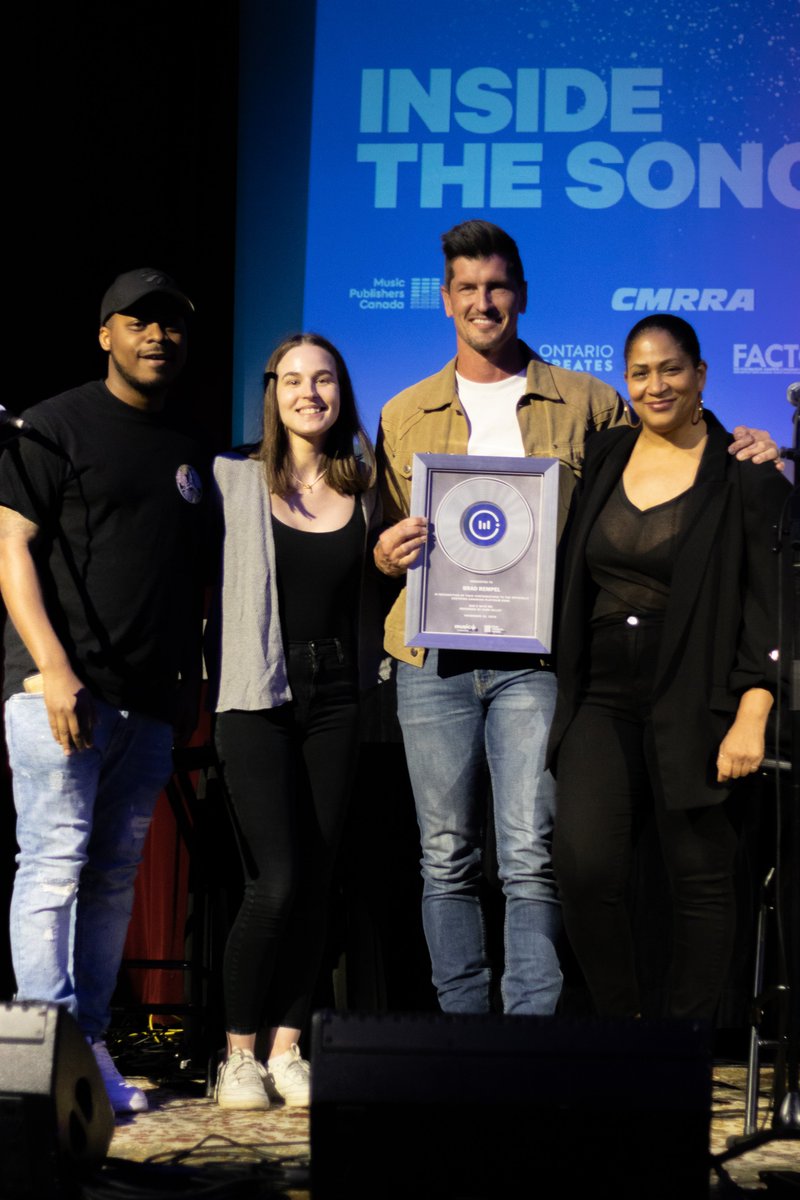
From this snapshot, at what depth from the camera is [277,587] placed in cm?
313

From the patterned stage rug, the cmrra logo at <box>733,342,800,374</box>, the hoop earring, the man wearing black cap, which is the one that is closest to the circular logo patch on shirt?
the man wearing black cap

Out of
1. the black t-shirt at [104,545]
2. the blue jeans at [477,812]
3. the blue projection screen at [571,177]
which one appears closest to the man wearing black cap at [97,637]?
the black t-shirt at [104,545]

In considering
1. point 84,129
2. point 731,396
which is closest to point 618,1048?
point 731,396

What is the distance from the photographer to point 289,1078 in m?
3.12

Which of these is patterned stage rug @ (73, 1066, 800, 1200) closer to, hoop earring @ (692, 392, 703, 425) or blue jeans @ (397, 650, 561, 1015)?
blue jeans @ (397, 650, 561, 1015)

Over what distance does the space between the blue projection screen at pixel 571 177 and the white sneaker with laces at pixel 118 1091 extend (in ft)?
7.85

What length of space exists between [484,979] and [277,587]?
100cm

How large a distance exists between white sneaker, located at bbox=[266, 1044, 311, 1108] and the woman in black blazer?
73cm

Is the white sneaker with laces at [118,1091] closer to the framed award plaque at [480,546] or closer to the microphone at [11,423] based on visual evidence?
the framed award plaque at [480,546]

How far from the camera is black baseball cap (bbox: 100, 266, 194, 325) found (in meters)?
3.18

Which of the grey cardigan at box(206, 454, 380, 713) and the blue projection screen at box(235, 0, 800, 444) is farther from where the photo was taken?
the blue projection screen at box(235, 0, 800, 444)

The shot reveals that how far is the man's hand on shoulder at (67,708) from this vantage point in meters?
2.91

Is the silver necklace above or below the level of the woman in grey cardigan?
above

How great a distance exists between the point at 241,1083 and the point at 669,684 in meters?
1.32
